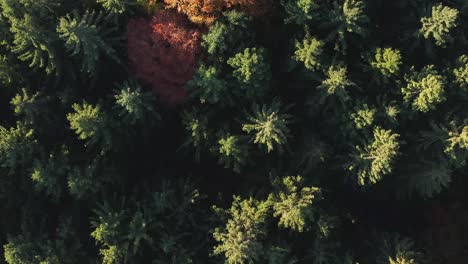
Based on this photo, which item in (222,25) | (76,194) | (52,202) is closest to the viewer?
(222,25)

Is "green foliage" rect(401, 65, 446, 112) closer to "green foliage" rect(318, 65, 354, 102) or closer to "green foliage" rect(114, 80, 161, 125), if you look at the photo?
"green foliage" rect(318, 65, 354, 102)

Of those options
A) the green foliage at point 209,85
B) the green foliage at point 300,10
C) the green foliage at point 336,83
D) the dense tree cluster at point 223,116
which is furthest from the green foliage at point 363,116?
the green foliage at point 209,85

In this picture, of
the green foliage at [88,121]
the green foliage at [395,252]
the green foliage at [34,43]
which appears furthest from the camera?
the green foliage at [395,252]

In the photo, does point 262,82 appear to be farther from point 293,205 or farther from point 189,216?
point 189,216

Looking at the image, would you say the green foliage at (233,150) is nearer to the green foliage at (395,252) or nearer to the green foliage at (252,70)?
→ the green foliage at (252,70)

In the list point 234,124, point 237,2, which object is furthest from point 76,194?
point 237,2
